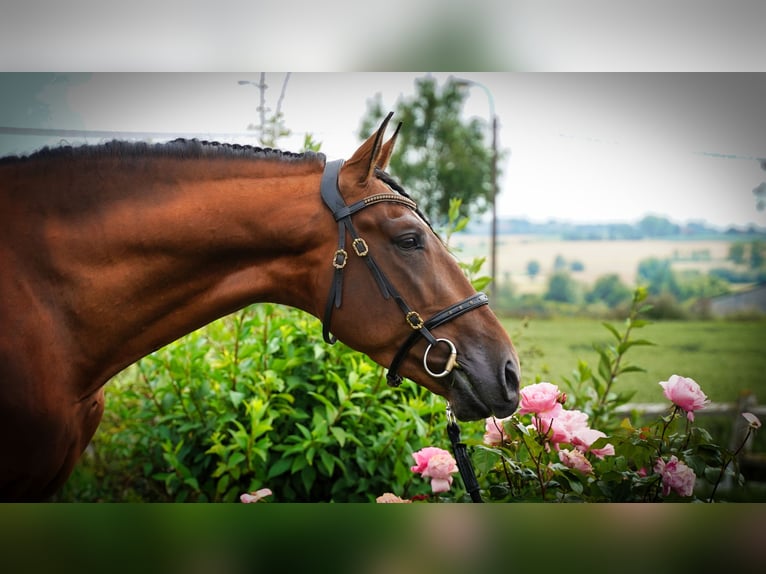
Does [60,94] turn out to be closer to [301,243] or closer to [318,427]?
[301,243]

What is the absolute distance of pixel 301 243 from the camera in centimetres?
202

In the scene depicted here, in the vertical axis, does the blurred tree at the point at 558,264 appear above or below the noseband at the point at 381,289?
above

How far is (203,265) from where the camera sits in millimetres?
2029

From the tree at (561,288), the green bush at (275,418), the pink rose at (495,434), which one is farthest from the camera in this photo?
the tree at (561,288)

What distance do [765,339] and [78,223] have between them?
4.93 metres

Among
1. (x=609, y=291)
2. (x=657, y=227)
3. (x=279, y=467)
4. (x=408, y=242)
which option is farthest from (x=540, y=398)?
(x=609, y=291)

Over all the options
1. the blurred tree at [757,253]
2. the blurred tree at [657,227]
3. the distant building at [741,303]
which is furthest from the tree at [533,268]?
the blurred tree at [757,253]

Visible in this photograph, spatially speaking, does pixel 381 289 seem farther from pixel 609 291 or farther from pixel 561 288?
pixel 561 288

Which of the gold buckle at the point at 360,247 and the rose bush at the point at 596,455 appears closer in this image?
the gold buckle at the point at 360,247

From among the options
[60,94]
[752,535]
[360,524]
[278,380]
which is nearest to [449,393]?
[360,524]

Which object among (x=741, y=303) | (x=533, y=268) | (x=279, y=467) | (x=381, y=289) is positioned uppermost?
(x=533, y=268)

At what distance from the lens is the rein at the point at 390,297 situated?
1.98 m

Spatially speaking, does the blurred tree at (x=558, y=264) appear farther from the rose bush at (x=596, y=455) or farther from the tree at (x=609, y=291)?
the rose bush at (x=596, y=455)

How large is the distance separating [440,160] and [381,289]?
18.9 feet
